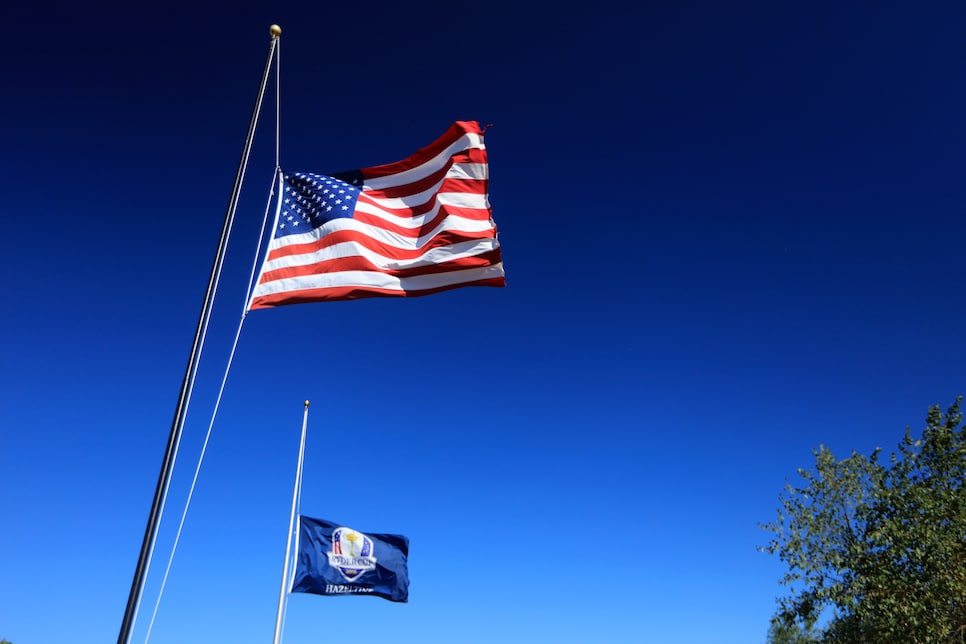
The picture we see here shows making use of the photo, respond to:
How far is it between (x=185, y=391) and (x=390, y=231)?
3889 mm

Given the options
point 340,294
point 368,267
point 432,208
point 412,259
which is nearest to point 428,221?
point 432,208

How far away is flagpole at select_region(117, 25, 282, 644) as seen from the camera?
643 cm

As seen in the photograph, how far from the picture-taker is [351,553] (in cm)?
2122

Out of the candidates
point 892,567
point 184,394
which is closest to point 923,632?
point 892,567

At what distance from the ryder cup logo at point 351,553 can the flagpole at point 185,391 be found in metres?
14.7

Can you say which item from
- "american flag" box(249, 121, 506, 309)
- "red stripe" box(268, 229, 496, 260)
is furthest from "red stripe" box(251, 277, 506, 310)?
"red stripe" box(268, 229, 496, 260)

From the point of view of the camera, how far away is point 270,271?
907 cm

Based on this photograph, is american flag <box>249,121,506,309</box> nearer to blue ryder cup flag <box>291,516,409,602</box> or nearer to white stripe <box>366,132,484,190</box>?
white stripe <box>366,132,484,190</box>

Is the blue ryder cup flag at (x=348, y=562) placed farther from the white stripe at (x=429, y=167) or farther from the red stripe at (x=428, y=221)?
the white stripe at (x=429, y=167)

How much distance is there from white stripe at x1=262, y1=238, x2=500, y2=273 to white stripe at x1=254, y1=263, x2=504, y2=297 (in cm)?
18

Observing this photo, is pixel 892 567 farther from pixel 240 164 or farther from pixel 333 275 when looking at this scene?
pixel 240 164

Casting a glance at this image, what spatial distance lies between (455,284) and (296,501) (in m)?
12.4

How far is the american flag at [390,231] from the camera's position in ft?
30.5

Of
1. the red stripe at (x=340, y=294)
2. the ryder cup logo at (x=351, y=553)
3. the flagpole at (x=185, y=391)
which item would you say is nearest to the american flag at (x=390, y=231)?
the red stripe at (x=340, y=294)
